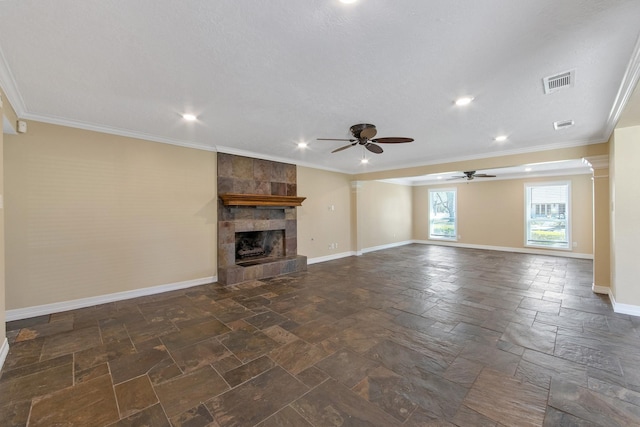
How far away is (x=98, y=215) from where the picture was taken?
3695 mm

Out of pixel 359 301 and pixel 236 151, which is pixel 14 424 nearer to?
pixel 359 301

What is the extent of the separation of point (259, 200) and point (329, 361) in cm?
358

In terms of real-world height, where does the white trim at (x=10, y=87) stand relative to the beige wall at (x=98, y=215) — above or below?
above

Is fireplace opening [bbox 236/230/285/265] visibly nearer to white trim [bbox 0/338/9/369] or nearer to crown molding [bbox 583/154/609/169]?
white trim [bbox 0/338/9/369]

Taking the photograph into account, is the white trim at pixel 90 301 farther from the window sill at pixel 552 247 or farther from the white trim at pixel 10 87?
the window sill at pixel 552 247

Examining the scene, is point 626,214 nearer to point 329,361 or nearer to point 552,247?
point 329,361

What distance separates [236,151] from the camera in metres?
5.04

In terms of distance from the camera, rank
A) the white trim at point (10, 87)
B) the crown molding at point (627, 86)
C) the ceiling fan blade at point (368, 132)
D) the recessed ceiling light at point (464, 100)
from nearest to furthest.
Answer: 1. the crown molding at point (627, 86)
2. the white trim at point (10, 87)
3. the recessed ceiling light at point (464, 100)
4. the ceiling fan blade at point (368, 132)

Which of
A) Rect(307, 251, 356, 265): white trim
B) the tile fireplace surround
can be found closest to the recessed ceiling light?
the tile fireplace surround

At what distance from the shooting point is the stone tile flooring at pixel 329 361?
5.59 feet

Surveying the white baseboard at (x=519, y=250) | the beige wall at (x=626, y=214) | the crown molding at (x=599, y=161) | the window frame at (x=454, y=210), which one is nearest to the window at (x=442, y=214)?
the window frame at (x=454, y=210)

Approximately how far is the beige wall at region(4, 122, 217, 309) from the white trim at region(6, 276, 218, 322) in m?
0.06

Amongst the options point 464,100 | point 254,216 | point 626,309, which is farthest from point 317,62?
point 626,309

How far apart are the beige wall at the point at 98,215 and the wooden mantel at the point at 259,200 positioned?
0.38 m
